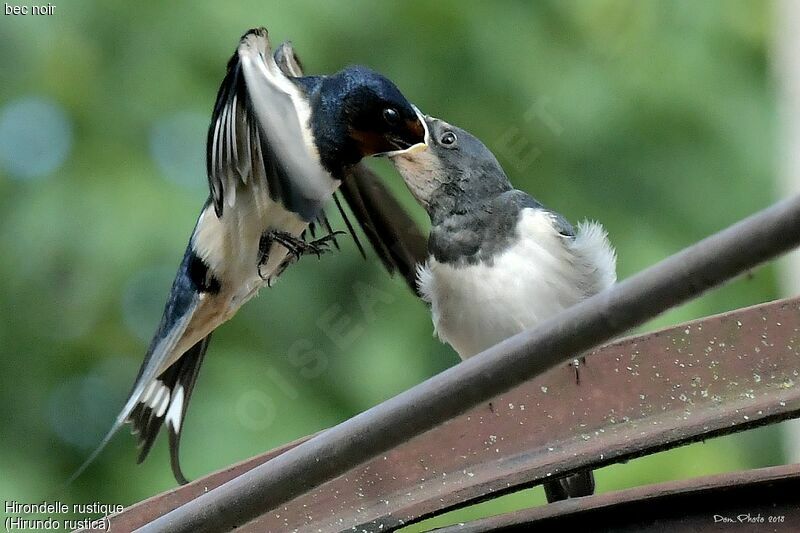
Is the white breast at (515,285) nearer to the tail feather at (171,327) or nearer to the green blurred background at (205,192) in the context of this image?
the tail feather at (171,327)

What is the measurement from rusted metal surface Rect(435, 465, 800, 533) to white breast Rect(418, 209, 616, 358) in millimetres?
534

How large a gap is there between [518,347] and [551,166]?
2177 mm

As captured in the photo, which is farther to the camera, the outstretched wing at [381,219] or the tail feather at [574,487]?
the outstretched wing at [381,219]

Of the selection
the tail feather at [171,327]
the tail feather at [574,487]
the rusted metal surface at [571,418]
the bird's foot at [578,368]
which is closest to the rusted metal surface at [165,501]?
the rusted metal surface at [571,418]

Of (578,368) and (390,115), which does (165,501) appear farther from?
(390,115)

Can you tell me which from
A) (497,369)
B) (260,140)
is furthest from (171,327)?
(497,369)

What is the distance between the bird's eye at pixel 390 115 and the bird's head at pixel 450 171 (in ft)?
0.15

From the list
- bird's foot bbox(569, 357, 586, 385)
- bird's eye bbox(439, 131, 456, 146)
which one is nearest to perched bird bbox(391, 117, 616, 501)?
bird's eye bbox(439, 131, 456, 146)

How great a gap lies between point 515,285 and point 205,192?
1.09m

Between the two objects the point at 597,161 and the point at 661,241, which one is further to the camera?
the point at 597,161

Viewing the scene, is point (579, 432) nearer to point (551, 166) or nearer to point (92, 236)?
point (92, 236)

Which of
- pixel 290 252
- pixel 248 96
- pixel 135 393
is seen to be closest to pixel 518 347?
pixel 248 96

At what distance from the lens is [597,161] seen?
2.92 metres

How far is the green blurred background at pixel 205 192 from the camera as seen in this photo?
7.92ft
